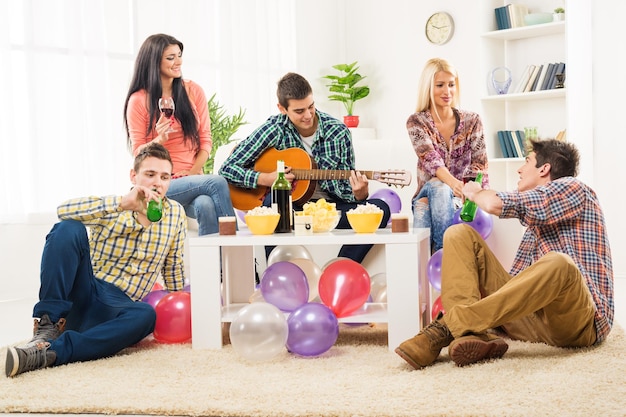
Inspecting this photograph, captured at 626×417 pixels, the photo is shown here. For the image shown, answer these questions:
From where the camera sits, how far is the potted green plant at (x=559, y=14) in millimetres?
5379

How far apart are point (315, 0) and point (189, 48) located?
1.59m

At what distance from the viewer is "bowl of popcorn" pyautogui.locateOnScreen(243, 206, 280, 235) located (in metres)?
2.73

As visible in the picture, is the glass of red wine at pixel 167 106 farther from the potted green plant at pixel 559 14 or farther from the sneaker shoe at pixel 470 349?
the potted green plant at pixel 559 14

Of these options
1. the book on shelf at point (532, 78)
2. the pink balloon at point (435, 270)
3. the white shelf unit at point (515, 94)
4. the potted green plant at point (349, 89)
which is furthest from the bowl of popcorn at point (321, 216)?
the potted green plant at point (349, 89)

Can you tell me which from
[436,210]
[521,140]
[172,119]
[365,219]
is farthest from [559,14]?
[365,219]

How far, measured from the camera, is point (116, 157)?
16.2 ft

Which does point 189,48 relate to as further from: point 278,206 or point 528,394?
point 528,394

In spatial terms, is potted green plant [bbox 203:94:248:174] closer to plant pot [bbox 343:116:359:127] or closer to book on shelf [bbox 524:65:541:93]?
plant pot [bbox 343:116:359:127]

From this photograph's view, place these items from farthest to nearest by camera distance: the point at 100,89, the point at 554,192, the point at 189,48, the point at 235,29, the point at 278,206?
the point at 235,29 → the point at 189,48 → the point at 100,89 → the point at 278,206 → the point at 554,192

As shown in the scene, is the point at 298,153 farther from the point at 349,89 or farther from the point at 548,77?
the point at 349,89

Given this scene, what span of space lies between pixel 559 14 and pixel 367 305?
3365 mm

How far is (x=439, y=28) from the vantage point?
623 centimetres

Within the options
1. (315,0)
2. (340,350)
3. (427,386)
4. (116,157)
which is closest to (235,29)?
(315,0)

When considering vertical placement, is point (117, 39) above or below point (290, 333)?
above
